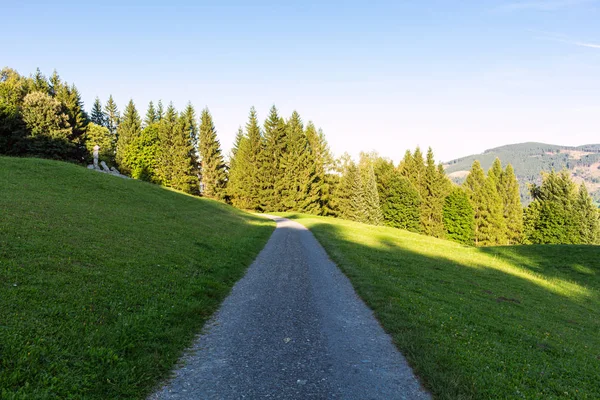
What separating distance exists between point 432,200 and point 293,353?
280ft

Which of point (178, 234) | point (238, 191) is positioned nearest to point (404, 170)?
point (238, 191)

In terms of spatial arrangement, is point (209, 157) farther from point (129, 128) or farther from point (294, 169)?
point (129, 128)

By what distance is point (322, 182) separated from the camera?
87625 millimetres

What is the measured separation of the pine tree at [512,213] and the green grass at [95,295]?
278ft

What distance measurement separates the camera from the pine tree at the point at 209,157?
8638cm

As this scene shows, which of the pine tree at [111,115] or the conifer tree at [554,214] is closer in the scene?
the conifer tree at [554,214]

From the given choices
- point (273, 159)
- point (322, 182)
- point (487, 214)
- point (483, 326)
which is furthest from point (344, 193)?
point (483, 326)

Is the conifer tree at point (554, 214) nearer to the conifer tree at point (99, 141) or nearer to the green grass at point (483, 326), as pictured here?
the green grass at point (483, 326)

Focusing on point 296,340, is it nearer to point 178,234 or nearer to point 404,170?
point 178,234

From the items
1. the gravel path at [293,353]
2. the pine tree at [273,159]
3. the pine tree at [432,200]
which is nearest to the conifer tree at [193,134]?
the pine tree at [273,159]

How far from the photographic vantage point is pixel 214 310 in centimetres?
1053

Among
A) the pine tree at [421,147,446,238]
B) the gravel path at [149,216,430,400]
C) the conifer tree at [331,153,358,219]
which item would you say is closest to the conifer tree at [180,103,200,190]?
the conifer tree at [331,153,358,219]

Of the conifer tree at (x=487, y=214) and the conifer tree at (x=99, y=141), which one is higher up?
the conifer tree at (x=99, y=141)

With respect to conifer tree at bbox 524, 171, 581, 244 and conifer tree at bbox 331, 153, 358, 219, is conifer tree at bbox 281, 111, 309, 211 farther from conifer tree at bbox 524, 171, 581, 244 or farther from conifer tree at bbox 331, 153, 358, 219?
conifer tree at bbox 524, 171, 581, 244
